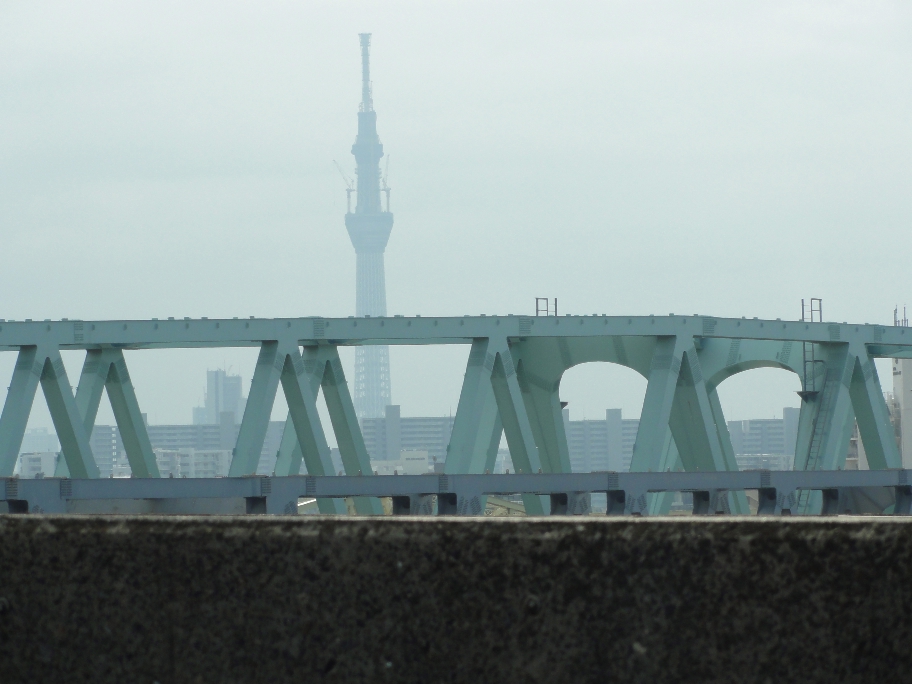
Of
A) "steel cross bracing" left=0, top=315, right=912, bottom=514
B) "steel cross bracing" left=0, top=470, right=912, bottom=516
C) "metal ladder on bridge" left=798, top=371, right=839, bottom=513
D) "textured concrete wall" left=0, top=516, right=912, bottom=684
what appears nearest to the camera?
A: "textured concrete wall" left=0, top=516, right=912, bottom=684

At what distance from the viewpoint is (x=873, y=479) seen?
46.1 meters

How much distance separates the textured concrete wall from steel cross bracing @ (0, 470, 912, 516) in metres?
30.4

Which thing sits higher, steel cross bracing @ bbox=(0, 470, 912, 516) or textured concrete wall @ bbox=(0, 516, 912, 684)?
steel cross bracing @ bbox=(0, 470, 912, 516)

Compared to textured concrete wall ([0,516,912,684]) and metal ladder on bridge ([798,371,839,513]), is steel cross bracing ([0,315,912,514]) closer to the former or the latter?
metal ladder on bridge ([798,371,839,513])

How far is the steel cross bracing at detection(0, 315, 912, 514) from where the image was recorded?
128ft

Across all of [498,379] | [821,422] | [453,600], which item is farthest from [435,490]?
[453,600]

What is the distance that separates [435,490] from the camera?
1551 inches

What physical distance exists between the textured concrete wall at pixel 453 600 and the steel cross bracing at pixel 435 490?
1196 inches

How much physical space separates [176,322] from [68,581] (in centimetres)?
3578

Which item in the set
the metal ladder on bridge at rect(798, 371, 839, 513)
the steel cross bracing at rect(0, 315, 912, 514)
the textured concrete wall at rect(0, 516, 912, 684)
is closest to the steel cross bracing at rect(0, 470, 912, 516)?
the steel cross bracing at rect(0, 315, 912, 514)

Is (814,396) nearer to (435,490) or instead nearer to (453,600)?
(435,490)

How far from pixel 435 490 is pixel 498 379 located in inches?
258

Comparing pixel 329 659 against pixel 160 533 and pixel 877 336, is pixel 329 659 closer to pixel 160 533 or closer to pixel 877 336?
pixel 160 533

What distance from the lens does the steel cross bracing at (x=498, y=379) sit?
39094 mm
